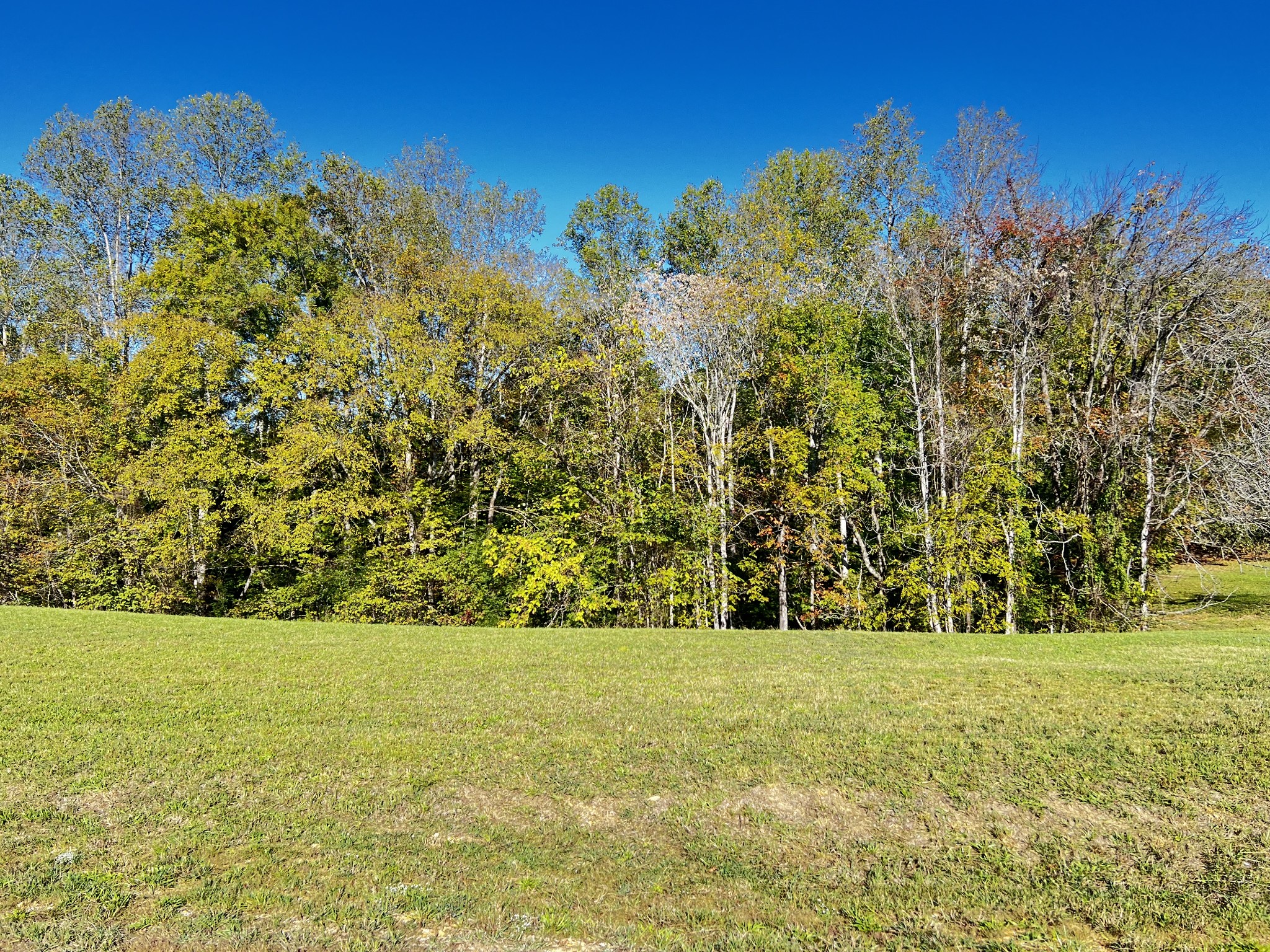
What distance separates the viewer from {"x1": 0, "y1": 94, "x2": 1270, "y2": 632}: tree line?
1484cm

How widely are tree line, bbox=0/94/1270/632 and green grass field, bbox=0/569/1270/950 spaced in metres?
7.82

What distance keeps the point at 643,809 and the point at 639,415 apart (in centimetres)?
1384

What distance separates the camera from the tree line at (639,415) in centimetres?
1484

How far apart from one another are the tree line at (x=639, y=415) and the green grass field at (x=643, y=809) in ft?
25.7

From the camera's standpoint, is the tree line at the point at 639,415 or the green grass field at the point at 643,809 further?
the tree line at the point at 639,415

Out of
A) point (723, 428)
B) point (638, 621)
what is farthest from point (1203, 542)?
point (638, 621)

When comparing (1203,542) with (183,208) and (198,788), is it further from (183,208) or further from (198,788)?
(183,208)

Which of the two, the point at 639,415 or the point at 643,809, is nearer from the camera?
the point at 643,809

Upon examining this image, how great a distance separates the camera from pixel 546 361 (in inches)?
717

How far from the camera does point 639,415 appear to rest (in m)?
17.9

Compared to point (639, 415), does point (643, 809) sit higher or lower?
lower

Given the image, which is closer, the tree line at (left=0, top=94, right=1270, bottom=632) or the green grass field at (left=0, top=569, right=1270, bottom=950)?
the green grass field at (left=0, top=569, right=1270, bottom=950)

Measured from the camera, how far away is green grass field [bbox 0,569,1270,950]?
3.29 meters

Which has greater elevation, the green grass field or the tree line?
the tree line
